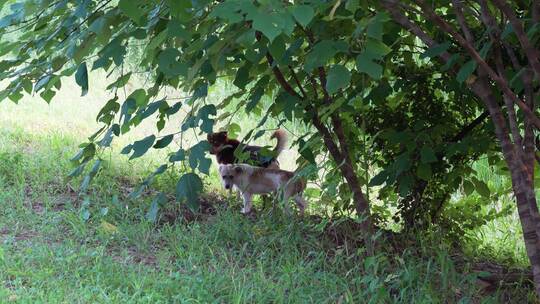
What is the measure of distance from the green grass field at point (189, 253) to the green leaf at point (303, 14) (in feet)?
7.89

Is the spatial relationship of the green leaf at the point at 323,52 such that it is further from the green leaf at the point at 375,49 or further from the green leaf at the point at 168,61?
the green leaf at the point at 168,61

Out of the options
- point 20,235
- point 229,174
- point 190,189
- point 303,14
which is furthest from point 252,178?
point 303,14

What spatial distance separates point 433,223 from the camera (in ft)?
20.2

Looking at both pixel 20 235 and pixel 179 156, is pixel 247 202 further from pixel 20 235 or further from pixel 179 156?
pixel 179 156

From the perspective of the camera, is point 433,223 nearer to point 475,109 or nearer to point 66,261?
point 475,109

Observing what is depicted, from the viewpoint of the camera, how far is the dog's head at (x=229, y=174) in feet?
24.0

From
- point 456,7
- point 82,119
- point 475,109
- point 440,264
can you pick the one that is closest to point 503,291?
point 440,264

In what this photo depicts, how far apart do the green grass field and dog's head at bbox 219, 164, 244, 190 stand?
17 cm

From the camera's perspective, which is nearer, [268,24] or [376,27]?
[268,24]

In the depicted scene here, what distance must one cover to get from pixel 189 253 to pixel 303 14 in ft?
11.2

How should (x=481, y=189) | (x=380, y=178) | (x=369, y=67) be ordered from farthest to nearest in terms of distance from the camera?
(x=481, y=189)
(x=380, y=178)
(x=369, y=67)

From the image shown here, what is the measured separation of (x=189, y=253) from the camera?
19.0 feet

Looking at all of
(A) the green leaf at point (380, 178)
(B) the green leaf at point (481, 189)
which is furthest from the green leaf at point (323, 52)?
(B) the green leaf at point (481, 189)

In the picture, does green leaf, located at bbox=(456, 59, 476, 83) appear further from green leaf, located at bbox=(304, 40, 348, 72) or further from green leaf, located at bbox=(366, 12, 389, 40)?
green leaf, located at bbox=(304, 40, 348, 72)
